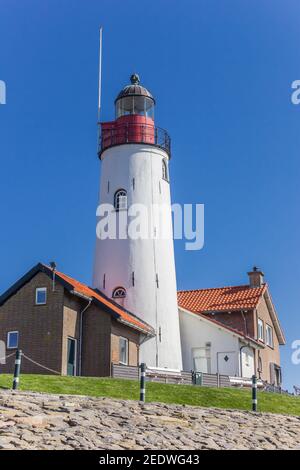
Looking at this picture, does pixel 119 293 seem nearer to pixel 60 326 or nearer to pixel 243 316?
pixel 60 326

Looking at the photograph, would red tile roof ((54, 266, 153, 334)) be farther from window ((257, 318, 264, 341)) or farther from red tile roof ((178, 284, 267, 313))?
window ((257, 318, 264, 341))

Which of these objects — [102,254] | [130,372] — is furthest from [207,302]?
[130,372]

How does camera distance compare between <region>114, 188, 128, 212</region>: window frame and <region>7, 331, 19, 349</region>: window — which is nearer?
<region>7, 331, 19, 349</region>: window

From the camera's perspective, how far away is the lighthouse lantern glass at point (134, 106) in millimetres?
41188

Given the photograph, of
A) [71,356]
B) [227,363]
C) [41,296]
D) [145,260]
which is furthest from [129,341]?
[227,363]

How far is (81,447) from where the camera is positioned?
50.6 feet

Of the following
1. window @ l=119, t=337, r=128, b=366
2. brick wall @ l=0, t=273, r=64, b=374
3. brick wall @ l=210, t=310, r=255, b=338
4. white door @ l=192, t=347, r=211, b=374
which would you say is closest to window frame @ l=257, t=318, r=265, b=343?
brick wall @ l=210, t=310, r=255, b=338


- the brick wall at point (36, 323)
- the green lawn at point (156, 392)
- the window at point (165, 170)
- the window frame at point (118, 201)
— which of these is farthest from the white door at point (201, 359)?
the green lawn at point (156, 392)

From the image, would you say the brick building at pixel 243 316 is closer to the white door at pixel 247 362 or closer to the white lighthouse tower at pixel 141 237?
the white door at pixel 247 362

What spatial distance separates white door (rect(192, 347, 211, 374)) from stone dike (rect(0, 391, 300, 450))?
18224 millimetres

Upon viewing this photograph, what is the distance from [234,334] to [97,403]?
69.0 feet

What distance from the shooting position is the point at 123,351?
35156 millimetres

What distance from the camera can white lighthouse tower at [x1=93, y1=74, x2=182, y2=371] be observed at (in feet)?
125

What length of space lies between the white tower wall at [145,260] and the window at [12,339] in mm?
6263
